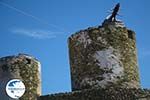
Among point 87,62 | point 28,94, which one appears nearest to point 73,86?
point 87,62

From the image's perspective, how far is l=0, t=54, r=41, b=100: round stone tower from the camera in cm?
2472

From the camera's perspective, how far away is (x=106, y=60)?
16125mm

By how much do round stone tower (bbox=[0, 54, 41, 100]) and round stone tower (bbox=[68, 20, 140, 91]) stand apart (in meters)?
8.68

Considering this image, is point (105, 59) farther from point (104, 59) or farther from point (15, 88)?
point (15, 88)

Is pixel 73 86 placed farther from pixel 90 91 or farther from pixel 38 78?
pixel 38 78

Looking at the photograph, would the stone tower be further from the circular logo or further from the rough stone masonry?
the circular logo

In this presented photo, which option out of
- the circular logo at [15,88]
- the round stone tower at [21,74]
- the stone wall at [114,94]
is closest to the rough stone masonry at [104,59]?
the stone wall at [114,94]

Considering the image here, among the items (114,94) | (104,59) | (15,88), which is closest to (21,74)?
(15,88)

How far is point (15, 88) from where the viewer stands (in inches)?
974

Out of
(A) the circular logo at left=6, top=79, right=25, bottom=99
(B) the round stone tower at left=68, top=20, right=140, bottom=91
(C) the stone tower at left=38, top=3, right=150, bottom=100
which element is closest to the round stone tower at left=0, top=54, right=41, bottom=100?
(A) the circular logo at left=6, top=79, right=25, bottom=99

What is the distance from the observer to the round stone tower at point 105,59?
15.9 metres

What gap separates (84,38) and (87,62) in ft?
3.04

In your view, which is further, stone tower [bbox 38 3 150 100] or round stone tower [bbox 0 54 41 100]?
round stone tower [bbox 0 54 41 100]

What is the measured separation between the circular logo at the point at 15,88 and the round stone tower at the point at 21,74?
0.56 feet
